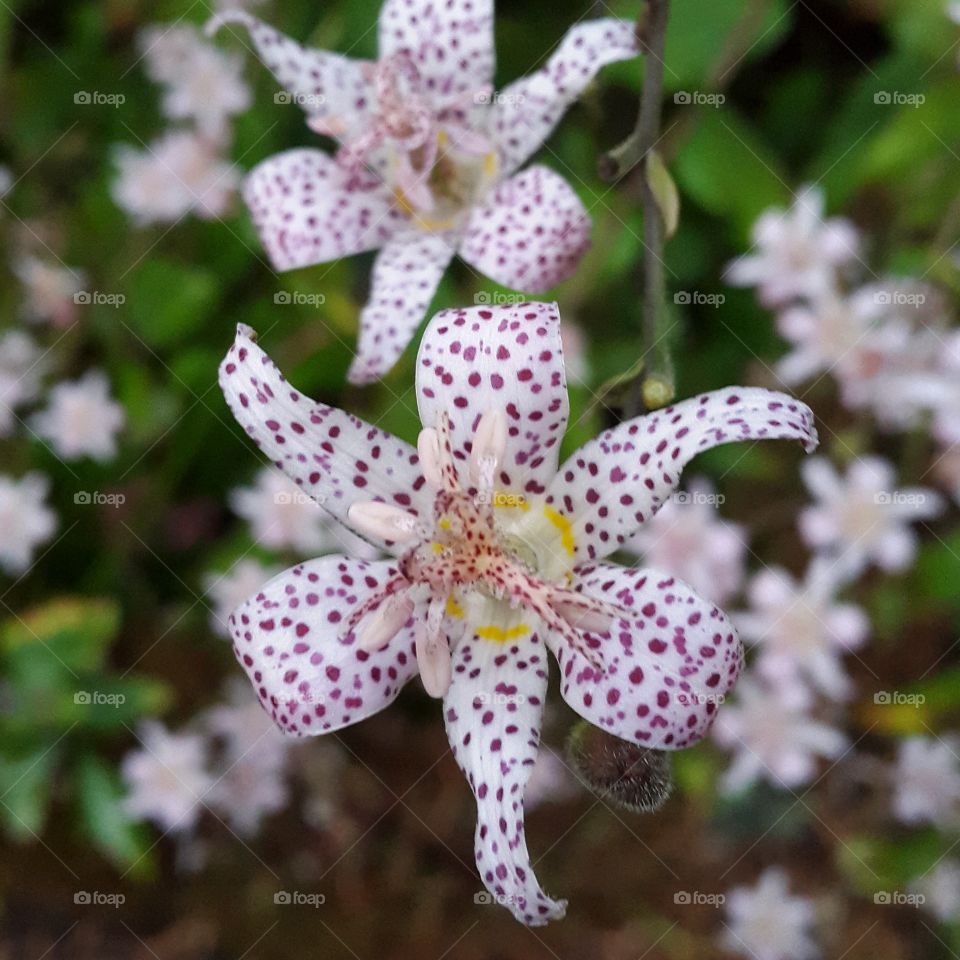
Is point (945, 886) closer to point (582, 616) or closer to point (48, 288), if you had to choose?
point (582, 616)

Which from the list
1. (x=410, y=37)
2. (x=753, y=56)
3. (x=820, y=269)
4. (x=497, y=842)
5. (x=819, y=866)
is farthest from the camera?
(x=819, y=866)

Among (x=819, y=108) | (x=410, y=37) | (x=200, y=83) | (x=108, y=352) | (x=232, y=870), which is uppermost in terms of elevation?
(x=410, y=37)

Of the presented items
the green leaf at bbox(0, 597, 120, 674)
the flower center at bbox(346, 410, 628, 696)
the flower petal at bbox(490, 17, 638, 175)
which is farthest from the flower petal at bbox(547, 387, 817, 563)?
the green leaf at bbox(0, 597, 120, 674)

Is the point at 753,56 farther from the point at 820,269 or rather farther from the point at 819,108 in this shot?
the point at 820,269

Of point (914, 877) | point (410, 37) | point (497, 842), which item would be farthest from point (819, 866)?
point (410, 37)

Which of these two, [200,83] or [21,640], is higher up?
[200,83]

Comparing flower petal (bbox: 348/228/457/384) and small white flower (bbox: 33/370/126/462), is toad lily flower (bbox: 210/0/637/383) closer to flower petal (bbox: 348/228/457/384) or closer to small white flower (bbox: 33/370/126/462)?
flower petal (bbox: 348/228/457/384)

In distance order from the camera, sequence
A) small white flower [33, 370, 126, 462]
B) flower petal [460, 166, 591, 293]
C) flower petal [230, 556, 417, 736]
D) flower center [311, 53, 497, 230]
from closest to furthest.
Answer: flower petal [230, 556, 417, 736], flower petal [460, 166, 591, 293], flower center [311, 53, 497, 230], small white flower [33, 370, 126, 462]
